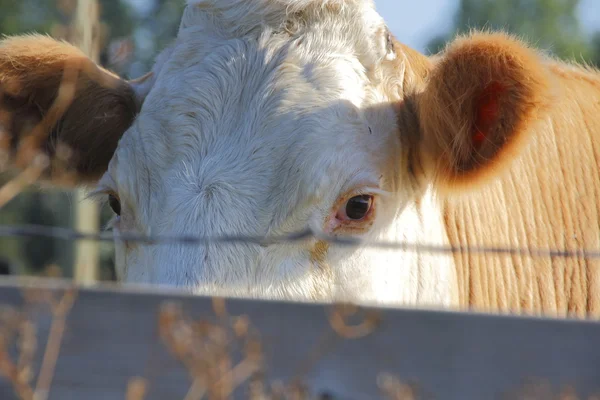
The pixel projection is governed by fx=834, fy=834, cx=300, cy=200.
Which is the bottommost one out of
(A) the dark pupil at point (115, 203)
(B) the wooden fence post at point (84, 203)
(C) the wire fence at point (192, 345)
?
(B) the wooden fence post at point (84, 203)

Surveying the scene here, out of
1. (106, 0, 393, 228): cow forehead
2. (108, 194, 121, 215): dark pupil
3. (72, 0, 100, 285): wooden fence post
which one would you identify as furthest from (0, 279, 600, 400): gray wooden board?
(72, 0, 100, 285): wooden fence post

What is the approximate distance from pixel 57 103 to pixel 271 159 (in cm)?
126

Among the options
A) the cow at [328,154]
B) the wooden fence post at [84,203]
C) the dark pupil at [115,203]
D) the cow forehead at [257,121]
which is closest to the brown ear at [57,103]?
the cow at [328,154]

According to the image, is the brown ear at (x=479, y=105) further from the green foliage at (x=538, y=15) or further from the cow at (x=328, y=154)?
the green foliage at (x=538, y=15)

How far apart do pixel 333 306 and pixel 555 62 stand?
3405 mm

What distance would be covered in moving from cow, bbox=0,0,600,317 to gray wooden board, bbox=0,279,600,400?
0.94 m

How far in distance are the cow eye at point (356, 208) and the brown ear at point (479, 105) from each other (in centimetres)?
38

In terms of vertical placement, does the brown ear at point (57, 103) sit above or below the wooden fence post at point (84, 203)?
above

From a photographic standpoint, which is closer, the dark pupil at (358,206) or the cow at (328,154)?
the cow at (328,154)

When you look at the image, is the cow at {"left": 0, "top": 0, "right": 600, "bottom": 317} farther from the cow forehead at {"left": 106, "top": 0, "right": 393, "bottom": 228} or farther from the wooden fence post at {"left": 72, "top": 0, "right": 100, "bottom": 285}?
the wooden fence post at {"left": 72, "top": 0, "right": 100, "bottom": 285}

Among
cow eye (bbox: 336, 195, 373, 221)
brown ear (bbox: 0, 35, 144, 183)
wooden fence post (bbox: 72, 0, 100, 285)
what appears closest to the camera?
cow eye (bbox: 336, 195, 373, 221)

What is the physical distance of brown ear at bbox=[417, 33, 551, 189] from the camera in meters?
3.02

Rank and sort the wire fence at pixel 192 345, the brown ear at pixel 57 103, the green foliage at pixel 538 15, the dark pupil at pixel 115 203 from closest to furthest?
the wire fence at pixel 192 345 → the dark pupil at pixel 115 203 → the brown ear at pixel 57 103 → the green foliage at pixel 538 15

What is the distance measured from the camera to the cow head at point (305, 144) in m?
2.95
